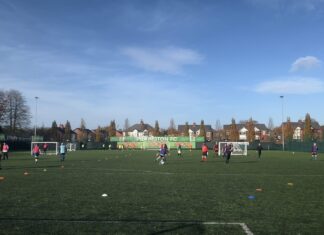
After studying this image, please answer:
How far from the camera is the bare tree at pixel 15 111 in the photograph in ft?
280

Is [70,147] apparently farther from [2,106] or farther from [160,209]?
[160,209]

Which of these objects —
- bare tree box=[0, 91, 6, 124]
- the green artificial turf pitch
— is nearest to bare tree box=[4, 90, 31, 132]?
bare tree box=[0, 91, 6, 124]

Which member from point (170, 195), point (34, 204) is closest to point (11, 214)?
point (34, 204)

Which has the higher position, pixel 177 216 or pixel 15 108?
pixel 15 108

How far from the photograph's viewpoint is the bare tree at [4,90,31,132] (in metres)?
85.4

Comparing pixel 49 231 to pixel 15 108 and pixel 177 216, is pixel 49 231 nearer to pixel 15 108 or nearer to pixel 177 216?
pixel 177 216

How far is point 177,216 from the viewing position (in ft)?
31.5

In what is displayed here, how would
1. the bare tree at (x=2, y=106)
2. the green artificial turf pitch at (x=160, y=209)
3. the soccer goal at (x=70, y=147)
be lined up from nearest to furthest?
the green artificial turf pitch at (x=160, y=209)
the bare tree at (x=2, y=106)
the soccer goal at (x=70, y=147)

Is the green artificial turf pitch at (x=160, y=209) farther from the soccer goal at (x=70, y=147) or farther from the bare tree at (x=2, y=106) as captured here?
the soccer goal at (x=70, y=147)

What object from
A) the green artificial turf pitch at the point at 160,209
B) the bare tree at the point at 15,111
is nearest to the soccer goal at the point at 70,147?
the bare tree at the point at 15,111

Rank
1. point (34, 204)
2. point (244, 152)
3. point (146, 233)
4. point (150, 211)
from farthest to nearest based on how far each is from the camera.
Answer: point (244, 152) → point (34, 204) → point (150, 211) → point (146, 233)

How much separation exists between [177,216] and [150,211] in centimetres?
94

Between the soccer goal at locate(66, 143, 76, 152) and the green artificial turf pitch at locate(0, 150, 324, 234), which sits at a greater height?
the soccer goal at locate(66, 143, 76, 152)

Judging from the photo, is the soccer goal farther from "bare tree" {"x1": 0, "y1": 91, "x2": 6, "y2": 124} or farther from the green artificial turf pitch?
the green artificial turf pitch
